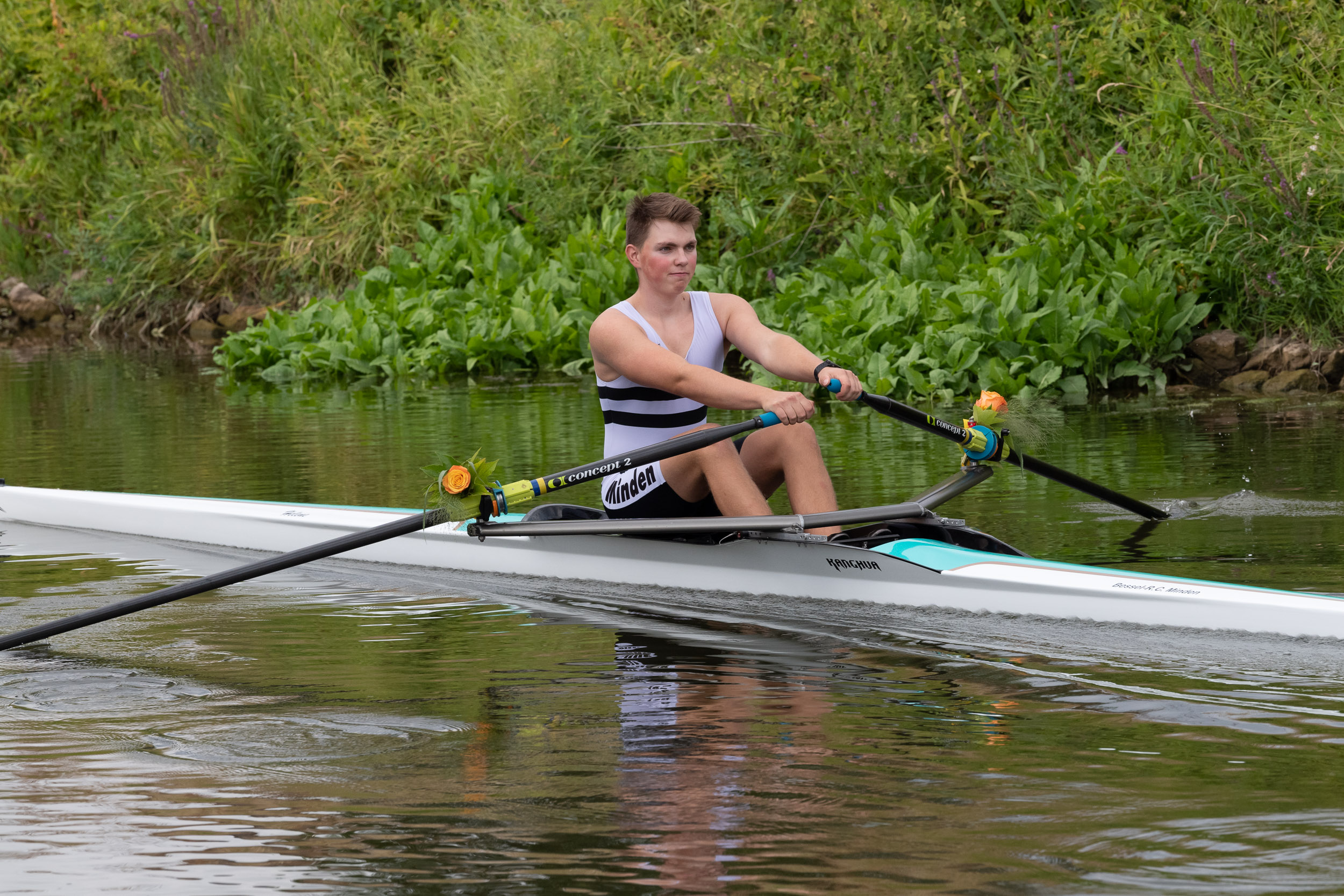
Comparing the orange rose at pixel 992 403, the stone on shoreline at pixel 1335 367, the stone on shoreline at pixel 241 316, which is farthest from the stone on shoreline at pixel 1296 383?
the stone on shoreline at pixel 241 316

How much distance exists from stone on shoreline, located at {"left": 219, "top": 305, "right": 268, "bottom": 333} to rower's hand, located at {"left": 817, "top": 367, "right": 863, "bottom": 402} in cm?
1346

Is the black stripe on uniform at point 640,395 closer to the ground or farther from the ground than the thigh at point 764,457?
farther from the ground

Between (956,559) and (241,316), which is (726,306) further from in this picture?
(241,316)

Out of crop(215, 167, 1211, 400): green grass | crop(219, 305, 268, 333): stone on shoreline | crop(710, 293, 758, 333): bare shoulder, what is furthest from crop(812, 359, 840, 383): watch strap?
crop(219, 305, 268, 333): stone on shoreline

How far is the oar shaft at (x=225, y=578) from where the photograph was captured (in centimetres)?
497

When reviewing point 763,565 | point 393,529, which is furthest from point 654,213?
point 393,529

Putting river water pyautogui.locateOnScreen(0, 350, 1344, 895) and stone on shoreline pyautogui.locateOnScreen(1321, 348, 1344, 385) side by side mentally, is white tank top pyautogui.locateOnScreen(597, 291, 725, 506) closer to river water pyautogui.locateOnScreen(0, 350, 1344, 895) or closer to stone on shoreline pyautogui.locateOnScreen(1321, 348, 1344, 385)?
river water pyautogui.locateOnScreen(0, 350, 1344, 895)

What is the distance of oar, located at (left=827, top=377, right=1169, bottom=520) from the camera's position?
5.42 metres

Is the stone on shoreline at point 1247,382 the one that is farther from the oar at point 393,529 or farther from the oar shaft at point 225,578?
the oar shaft at point 225,578

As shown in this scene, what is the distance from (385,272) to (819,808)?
11852 mm

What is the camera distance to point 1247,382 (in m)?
10.1

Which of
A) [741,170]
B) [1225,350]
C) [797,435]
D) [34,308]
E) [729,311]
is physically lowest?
[797,435]

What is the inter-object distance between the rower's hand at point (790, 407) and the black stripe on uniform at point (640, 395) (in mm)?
642

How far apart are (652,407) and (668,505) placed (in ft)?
1.19
